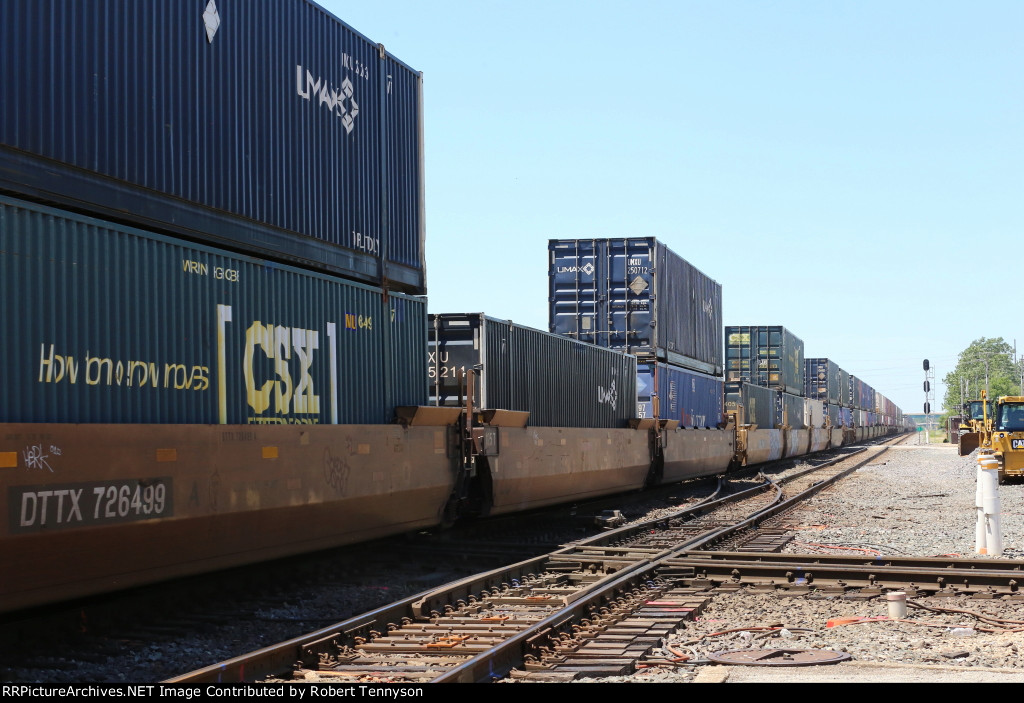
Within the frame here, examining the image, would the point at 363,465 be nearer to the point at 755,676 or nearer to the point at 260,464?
the point at 260,464

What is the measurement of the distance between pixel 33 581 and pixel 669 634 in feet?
14.7

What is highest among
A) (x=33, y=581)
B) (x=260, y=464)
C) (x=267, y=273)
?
(x=267, y=273)

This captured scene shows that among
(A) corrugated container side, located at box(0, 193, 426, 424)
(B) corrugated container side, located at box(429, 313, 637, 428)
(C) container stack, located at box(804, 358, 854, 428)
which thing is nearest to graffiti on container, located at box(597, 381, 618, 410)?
(B) corrugated container side, located at box(429, 313, 637, 428)

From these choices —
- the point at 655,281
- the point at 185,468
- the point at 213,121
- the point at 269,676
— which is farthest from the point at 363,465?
the point at 655,281

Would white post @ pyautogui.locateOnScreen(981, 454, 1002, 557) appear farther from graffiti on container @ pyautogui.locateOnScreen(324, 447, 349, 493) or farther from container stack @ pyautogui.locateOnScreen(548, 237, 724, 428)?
container stack @ pyautogui.locateOnScreen(548, 237, 724, 428)

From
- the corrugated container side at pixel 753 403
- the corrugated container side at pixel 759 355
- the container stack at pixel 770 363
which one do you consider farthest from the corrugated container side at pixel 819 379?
the corrugated container side at pixel 753 403

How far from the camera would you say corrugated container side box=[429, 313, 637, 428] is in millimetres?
14312

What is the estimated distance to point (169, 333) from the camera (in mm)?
8570

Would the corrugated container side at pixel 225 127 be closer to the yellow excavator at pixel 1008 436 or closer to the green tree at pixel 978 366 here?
the yellow excavator at pixel 1008 436

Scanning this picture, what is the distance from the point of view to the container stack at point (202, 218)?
24.7 feet

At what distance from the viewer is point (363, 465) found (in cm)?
1075

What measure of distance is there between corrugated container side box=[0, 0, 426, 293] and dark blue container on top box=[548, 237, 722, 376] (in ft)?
34.0

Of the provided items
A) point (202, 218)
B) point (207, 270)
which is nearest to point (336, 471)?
point (207, 270)

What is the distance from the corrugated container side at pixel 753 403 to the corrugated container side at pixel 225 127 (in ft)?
65.0
